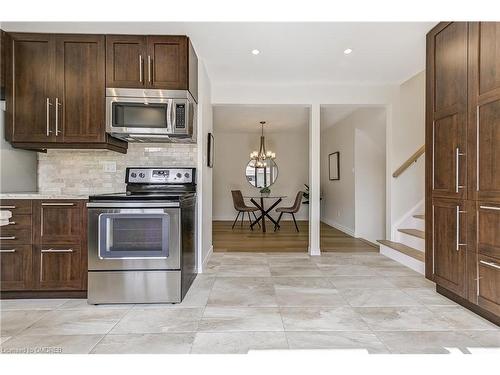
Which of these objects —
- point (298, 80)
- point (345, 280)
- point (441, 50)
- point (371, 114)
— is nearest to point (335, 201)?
point (371, 114)

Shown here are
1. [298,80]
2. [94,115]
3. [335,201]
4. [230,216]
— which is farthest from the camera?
[230,216]

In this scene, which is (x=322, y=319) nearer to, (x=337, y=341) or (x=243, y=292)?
(x=337, y=341)

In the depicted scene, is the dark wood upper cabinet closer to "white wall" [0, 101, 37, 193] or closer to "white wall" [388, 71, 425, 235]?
"white wall" [0, 101, 37, 193]

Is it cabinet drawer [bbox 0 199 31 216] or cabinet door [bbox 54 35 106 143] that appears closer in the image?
cabinet drawer [bbox 0 199 31 216]

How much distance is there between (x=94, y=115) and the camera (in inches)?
115

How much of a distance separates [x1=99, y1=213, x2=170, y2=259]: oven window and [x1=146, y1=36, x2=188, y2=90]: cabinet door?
4.05 feet

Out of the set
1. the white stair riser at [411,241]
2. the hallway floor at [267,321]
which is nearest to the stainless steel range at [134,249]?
the hallway floor at [267,321]

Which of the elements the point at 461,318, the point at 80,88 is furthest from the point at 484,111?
the point at 80,88

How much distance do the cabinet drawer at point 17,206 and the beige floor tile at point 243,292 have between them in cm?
165

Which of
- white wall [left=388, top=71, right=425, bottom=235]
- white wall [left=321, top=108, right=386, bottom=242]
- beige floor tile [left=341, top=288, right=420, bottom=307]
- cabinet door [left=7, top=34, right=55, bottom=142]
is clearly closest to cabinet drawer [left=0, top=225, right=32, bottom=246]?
cabinet door [left=7, top=34, right=55, bottom=142]

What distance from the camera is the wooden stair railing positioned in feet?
13.6

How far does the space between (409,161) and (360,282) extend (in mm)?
2018
